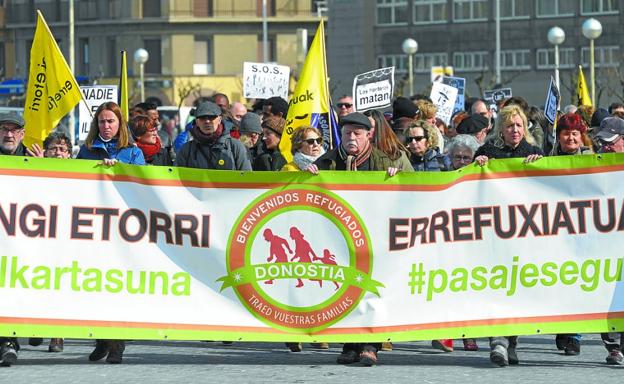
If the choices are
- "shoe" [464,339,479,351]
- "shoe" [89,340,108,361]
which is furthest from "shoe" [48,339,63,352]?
"shoe" [464,339,479,351]

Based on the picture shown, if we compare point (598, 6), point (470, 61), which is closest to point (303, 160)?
point (598, 6)

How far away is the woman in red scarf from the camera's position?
14.3 meters

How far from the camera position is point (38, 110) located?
594 inches

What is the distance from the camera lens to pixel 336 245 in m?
12.0

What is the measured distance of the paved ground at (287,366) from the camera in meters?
11.4

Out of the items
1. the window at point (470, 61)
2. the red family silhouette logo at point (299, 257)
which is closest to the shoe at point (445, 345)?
the red family silhouette logo at point (299, 257)

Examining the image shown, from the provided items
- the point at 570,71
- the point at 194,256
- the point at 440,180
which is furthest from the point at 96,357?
the point at 570,71

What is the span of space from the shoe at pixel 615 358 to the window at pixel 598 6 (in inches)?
2317

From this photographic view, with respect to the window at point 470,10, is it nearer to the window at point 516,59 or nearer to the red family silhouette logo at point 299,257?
the window at point 516,59

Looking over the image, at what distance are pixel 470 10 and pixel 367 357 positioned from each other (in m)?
65.2

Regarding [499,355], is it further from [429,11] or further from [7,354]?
[429,11]

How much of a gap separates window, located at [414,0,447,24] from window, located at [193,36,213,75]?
10.5 m

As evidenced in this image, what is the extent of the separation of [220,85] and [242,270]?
231 ft

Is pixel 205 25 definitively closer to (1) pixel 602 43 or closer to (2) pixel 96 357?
(1) pixel 602 43
